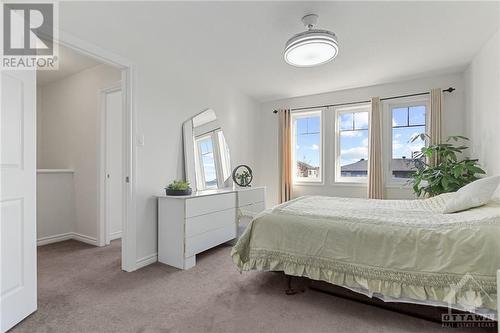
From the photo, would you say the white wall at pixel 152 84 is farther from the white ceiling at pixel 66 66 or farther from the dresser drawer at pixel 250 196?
the dresser drawer at pixel 250 196

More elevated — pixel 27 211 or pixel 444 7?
pixel 444 7

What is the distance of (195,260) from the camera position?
110 inches

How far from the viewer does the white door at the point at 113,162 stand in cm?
346

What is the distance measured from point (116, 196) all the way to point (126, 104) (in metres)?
1.70

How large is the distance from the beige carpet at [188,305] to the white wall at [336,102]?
2324 millimetres

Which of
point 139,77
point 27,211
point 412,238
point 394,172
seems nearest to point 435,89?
point 394,172

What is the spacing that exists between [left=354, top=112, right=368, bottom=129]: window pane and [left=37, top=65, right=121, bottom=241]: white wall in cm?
360

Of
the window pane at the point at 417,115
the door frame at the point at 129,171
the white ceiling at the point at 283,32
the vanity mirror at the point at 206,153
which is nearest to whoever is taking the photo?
the white ceiling at the point at 283,32

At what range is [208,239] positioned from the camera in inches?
115

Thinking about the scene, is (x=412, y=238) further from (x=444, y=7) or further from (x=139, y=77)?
(x=139, y=77)

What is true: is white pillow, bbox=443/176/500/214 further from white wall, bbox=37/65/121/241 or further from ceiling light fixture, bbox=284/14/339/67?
white wall, bbox=37/65/121/241

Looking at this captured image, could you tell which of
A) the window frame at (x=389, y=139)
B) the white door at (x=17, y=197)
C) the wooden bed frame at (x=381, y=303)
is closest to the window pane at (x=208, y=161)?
the wooden bed frame at (x=381, y=303)

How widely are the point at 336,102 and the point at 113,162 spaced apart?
3624 mm

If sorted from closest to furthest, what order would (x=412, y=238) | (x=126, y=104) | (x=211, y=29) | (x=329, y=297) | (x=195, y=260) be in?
(x=412, y=238) → (x=329, y=297) → (x=211, y=29) → (x=126, y=104) → (x=195, y=260)
